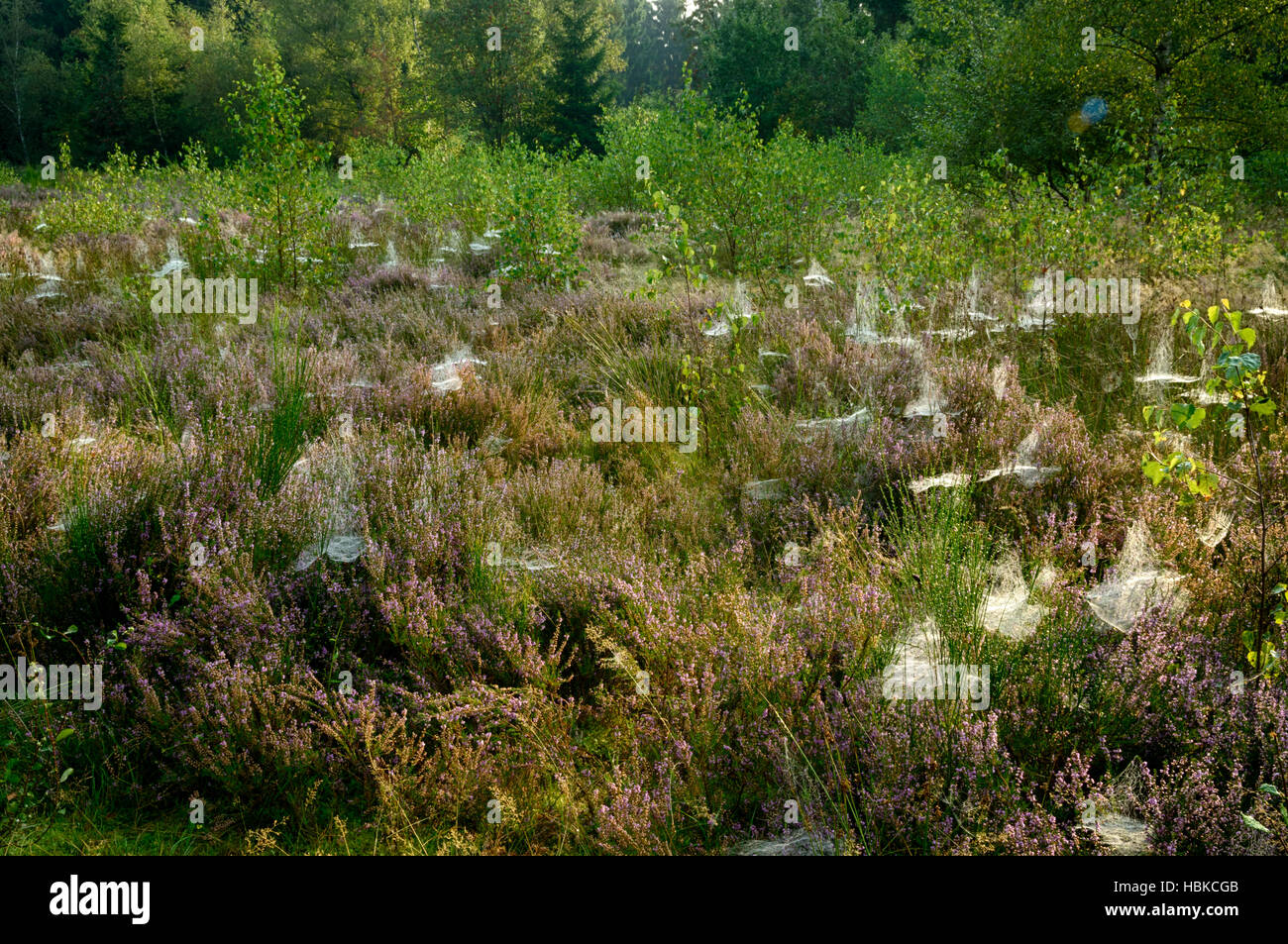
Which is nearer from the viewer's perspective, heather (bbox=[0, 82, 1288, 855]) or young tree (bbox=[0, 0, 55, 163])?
heather (bbox=[0, 82, 1288, 855])

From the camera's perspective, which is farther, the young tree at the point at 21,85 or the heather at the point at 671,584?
the young tree at the point at 21,85

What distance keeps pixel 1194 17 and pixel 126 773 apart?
1371 centimetres

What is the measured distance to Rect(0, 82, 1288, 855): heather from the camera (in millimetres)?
2062

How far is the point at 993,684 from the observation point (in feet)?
7.72

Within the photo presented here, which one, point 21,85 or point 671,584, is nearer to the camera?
point 671,584

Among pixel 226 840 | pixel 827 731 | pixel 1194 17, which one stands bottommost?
pixel 226 840

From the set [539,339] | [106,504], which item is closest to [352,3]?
[539,339]

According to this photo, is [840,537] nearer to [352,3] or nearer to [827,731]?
[827,731]

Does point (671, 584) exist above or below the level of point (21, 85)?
below

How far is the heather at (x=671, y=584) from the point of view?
2.06m

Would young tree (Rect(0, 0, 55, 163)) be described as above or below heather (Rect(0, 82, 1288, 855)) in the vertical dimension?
above

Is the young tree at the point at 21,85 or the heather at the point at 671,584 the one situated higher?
the young tree at the point at 21,85

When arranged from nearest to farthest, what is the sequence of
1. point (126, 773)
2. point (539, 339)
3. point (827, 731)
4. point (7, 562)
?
point (827, 731)
point (126, 773)
point (7, 562)
point (539, 339)

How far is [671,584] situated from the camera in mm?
2926
